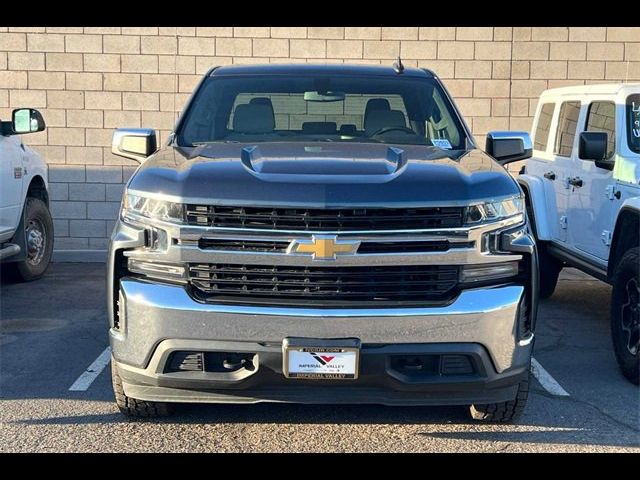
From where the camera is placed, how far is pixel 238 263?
392cm

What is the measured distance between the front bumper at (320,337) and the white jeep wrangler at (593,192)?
6.22ft

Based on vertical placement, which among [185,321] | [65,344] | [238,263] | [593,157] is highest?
[593,157]

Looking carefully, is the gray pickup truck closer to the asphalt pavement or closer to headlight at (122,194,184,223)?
headlight at (122,194,184,223)

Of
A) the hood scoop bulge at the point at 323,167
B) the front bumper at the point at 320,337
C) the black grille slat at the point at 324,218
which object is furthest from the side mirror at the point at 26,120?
the black grille slat at the point at 324,218

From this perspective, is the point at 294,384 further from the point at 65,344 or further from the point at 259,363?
the point at 65,344

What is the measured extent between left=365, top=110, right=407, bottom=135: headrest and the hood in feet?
2.77

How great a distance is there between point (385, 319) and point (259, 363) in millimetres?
603

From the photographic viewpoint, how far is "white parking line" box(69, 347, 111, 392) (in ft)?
17.4

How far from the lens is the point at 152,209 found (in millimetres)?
4043

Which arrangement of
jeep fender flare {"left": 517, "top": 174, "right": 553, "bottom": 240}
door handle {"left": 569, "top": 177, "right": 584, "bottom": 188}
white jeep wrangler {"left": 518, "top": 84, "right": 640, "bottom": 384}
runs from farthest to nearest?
jeep fender flare {"left": 517, "top": 174, "right": 553, "bottom": 240}, door handle {"left": 569, "top": 177, "right": 584, "bottom": 188}, white jeep wrangler {"left": 518, "top": 84, "right": 640, "bottom": 384}

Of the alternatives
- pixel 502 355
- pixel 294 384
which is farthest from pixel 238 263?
pixel 502 355

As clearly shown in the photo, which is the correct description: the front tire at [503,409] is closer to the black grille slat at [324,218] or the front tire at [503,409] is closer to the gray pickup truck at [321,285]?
the gray pickup truck at [321,285]

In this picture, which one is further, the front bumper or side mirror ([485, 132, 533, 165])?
side mirror ([485, 132, 533, 165])

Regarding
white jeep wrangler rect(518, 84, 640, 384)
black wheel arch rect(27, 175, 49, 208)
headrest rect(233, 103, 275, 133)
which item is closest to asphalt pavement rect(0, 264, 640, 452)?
white jeep wrangler rect(518, 84, 640, 384)
